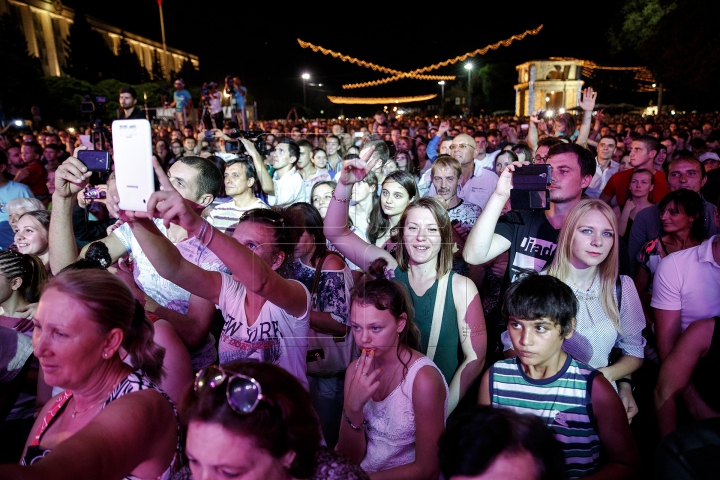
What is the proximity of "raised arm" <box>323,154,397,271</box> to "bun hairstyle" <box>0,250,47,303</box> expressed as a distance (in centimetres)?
164

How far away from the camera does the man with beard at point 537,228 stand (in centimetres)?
274

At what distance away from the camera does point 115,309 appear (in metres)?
1.67

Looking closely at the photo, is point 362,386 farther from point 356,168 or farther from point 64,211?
point 64,211

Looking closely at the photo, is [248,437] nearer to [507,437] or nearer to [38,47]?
[507,437]

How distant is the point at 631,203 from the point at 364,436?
388cm

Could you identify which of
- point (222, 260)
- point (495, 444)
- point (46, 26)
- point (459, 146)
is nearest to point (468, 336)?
point (495, 444)

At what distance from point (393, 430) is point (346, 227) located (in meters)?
1.37

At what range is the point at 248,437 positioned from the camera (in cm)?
128

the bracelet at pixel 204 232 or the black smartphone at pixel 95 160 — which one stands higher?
the black smartphone at pixel 95 160

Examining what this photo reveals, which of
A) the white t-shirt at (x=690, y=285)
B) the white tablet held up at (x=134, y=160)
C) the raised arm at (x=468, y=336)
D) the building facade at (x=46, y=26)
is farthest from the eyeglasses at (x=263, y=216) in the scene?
the building facade at (x=46, y=26)

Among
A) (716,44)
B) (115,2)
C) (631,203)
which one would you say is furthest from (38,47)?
(631,203)

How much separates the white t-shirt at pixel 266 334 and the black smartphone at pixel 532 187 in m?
1.20

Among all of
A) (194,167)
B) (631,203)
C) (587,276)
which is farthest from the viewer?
(631,203)

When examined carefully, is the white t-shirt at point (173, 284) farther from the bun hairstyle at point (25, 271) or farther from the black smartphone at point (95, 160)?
the black smartphone at point (95, 160)
